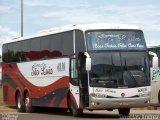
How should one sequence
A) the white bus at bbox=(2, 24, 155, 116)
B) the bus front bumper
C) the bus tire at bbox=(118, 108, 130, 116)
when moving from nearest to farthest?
1. the bus front bumper
2. the white bus at bbox=(2, 24, 155, 116)
3. the bus tire at bbox=(118, 108, 130, 116)

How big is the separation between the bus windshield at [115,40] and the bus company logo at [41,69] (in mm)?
4064

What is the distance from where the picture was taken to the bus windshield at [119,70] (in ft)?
67.3

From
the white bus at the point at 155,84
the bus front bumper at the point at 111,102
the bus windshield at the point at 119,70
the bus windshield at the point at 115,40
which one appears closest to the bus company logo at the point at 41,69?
the bus windshield at the point at 115,40

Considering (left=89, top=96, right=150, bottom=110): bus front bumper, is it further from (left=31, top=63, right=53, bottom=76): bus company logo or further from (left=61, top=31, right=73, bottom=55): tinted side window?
(left=31, top=63, right=53, bottom=76): bus company logo

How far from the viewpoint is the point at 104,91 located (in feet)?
66.9

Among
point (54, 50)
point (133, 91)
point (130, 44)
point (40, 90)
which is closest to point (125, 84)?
point (133, 91)

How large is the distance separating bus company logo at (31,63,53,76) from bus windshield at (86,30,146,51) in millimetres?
4064

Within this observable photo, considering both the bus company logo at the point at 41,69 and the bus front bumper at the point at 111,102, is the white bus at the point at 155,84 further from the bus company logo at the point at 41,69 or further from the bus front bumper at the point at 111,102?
the bus front bumper at the point at 111,102

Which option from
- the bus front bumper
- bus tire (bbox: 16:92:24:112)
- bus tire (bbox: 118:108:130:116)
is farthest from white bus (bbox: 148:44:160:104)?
the bus front bumper

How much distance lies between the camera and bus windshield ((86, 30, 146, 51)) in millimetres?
20969

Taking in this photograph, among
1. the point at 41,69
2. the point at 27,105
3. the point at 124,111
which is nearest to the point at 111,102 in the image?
the point at 124,111

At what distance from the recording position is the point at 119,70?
813 inches

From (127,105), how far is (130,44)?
8.23 feet

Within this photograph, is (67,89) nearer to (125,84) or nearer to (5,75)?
(125,84)
